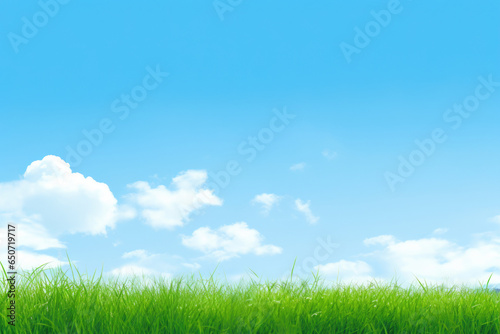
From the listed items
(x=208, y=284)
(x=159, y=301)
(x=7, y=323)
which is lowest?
(x=7, y=323)

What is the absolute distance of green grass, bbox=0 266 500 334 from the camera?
402 cm

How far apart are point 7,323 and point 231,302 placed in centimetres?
187

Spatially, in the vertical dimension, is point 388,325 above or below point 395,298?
below

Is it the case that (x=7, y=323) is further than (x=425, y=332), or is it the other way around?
(x=425, y=332)

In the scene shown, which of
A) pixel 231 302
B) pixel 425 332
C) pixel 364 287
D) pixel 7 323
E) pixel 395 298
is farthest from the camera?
pixel 364 287

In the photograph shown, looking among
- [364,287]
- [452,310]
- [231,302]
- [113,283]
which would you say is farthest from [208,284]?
[452,310]

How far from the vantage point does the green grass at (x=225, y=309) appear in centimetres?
402

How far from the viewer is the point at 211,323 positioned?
4152 mm

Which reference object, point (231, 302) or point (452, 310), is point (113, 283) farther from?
point (452, 310)

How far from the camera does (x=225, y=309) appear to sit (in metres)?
4.35

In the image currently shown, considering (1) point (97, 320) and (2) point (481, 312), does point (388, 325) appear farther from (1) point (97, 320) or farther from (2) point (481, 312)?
(1) point (97, 320)

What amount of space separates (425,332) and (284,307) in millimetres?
1222

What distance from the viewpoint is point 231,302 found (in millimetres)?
4680

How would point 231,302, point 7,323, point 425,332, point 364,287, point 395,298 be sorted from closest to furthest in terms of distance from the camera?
point 7,323
point 425,332
point 231,302
point 395,298
point 364,287
